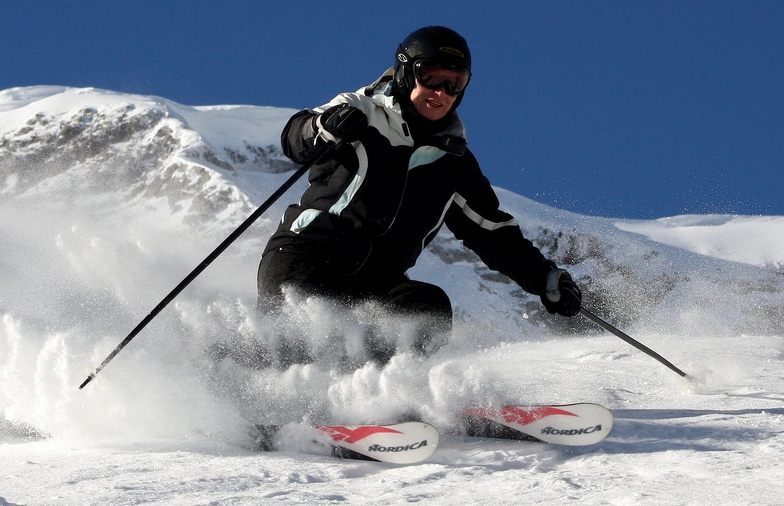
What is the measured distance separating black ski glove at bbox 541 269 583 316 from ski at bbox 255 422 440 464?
1453 mm

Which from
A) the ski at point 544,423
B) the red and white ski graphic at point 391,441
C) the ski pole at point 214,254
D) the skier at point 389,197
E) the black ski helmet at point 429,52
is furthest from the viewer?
the black ski helmet at point 429,52

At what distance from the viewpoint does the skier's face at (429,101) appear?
4.26m

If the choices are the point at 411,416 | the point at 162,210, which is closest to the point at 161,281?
the point at 411,416

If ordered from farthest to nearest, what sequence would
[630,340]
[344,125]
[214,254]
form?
1. [630,340]
2. [214,254]
3. [344,125]

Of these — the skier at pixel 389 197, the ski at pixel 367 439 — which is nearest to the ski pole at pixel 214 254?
the skier at pixel 389 197

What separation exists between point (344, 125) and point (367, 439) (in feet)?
4.81

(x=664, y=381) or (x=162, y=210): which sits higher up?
(x=162, y=210)

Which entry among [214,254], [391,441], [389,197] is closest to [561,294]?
[389,197]

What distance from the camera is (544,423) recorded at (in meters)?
3.28

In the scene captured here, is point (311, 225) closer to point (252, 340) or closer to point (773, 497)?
point (252, 340)

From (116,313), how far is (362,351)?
2.10 metres

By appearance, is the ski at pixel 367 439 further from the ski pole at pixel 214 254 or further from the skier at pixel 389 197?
the ski pole at pixel 214 254

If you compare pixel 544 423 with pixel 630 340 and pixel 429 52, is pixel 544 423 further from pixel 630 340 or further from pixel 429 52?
pixel 429 52

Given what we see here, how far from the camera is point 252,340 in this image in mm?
4043
